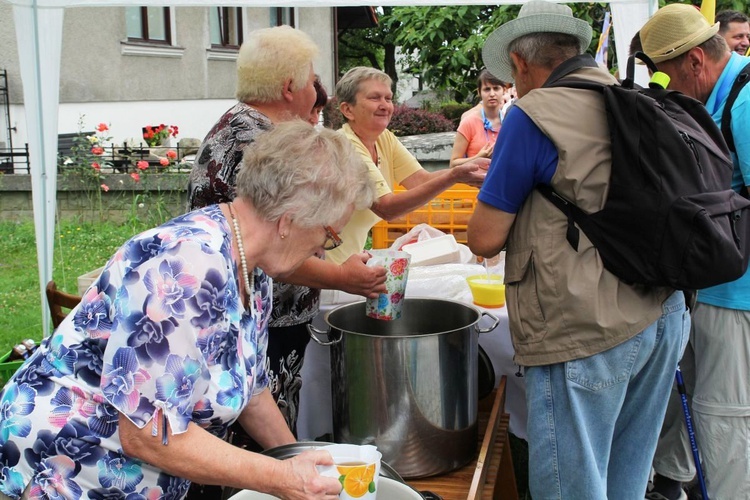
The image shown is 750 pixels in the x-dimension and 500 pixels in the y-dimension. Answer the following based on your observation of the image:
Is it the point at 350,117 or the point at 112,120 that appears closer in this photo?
the point at 350,117

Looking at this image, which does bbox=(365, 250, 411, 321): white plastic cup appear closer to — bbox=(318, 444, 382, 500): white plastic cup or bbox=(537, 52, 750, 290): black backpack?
bbox=(537, 52, 750, 290): black backpack

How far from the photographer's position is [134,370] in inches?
48.9

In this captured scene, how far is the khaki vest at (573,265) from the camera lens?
1.76m

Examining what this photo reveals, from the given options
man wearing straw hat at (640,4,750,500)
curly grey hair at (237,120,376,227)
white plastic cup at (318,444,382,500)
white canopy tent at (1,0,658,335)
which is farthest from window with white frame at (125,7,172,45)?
white plastic cup at (318,444,382,500)

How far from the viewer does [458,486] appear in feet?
6.91

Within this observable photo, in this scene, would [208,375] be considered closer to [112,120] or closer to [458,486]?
[458,486]

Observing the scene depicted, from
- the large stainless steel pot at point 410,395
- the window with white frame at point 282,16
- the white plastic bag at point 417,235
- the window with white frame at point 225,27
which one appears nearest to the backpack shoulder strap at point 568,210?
the large stainless steel pot at point 410,395

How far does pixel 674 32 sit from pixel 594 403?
1304 millimetres

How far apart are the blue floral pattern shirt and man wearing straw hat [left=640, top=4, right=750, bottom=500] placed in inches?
69.4

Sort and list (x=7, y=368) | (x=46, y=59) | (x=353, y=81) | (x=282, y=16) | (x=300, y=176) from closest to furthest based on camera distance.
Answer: (x=300, y=176)
(x=353, y=81)
(x=7, y=368)
(x=46, y=59)
(x=282, y=16)

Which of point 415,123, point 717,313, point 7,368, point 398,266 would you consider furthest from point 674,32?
point 415,123

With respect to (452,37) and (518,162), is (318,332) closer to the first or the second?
(518,162)

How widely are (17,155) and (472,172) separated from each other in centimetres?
777

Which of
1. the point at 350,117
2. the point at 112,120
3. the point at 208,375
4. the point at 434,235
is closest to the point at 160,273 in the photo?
the point at 208,375
